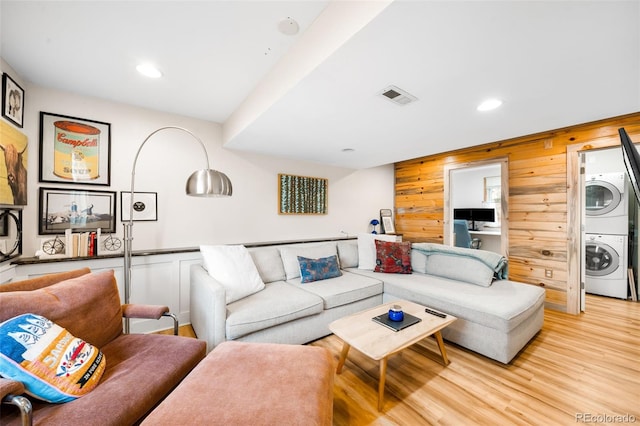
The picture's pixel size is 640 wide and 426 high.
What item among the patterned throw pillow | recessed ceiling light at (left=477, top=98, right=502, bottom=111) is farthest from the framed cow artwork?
recessed ceiling light at (left=477, top=98, right=502, bottom=111)

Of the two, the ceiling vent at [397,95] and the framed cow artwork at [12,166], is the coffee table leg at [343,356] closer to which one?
the ceiling vent at [397,95]

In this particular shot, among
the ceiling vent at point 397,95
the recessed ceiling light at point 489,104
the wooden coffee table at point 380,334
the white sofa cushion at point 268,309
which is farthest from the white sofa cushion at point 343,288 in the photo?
the recessed ceiling light at point 489,104

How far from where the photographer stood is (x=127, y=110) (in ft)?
8.30

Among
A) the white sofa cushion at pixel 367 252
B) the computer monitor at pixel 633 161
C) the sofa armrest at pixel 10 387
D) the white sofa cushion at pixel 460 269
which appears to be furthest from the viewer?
the white sofa cushion at pixel 367 252

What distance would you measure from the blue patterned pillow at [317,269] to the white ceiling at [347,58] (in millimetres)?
1483

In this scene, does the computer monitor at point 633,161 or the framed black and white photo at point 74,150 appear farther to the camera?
the framed black and white photo at point 74,150

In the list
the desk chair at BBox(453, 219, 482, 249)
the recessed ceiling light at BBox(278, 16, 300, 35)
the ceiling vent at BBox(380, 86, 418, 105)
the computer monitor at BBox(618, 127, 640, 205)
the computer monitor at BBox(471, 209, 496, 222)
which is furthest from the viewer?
the computer monitor at BBox(471, 209, 496, 222)

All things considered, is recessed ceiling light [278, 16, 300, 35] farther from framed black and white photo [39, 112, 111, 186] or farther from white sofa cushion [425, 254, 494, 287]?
white sofa cushion [425, 254, 494, 287]

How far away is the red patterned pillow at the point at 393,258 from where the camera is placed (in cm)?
311

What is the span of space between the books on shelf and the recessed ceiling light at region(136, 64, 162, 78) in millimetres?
1525

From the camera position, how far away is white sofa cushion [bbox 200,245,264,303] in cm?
222

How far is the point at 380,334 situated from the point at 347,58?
5.85 ft

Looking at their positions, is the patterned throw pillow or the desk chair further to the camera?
the desk chair

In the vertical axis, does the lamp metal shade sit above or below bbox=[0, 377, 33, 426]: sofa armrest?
above
